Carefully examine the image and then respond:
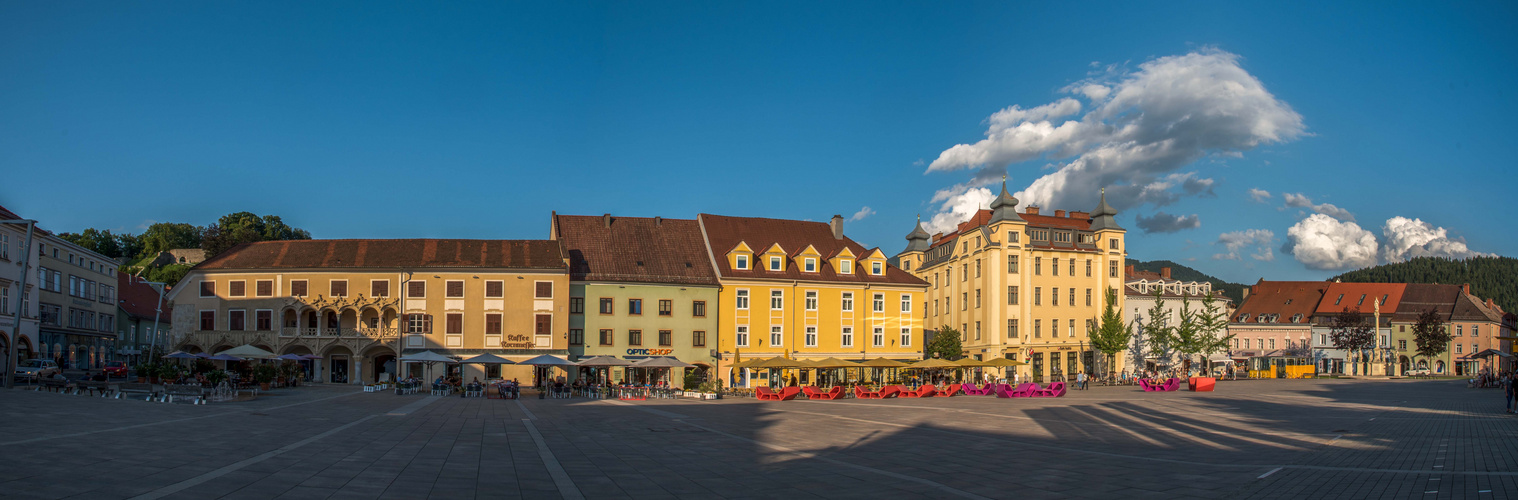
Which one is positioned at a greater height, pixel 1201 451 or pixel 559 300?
pixel 559 300

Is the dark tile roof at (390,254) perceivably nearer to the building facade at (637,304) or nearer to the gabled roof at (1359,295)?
the building facade at (637,304)

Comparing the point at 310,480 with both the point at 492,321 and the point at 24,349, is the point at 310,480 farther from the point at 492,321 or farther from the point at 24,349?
the point at 24,349

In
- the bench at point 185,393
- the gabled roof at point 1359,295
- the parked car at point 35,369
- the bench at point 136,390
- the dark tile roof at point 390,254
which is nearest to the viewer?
the bench at point 185,393

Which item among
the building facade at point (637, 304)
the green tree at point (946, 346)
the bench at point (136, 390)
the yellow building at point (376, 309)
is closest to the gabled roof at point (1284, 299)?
the green tree at point (946, 346)

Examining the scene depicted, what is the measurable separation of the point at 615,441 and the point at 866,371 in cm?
4048

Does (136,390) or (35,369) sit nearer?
(136,390)

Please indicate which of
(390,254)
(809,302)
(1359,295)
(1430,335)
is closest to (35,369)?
(390,254)

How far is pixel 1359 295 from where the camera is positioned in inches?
3935

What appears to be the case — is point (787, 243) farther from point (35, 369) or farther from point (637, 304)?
point (35, 369)

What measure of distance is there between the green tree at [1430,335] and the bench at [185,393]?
100718 mm

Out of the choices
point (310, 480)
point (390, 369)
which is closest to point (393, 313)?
point (390, 369)

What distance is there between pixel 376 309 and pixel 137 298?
46683 millimetres

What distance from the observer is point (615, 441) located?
21625mm

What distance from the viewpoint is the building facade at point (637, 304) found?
183ft
